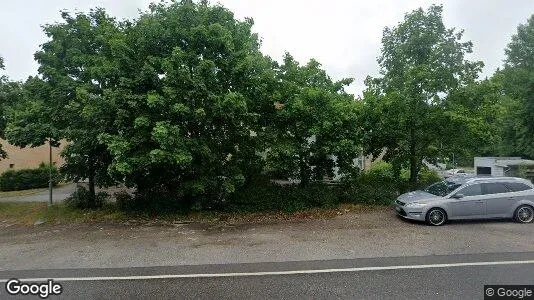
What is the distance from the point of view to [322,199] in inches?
523

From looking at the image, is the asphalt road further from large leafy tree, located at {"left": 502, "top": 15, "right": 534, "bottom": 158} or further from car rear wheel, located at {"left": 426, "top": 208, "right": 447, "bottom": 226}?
large leafy tree, located at {"left": 502, "top": 15, "right": 534, "bottom": 158}

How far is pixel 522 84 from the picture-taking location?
3042 cm

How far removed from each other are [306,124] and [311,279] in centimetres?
717

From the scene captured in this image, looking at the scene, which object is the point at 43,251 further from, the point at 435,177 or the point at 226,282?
the point at 435,177

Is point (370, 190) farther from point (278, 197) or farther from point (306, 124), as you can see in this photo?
point (306, 124)

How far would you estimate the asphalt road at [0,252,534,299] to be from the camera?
5.45m

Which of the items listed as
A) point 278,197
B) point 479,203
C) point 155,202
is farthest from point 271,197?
point 479,203

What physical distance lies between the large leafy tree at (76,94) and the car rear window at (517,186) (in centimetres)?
1277

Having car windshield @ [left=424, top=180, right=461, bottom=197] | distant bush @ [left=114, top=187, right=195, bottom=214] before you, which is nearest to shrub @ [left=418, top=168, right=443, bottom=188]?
car windshield @ [left=424, top=180, right=461, bottom=197]

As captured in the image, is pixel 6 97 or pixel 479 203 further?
pixel 6 97

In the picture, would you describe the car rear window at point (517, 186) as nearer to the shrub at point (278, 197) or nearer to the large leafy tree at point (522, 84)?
the shrub at point (278, 197)

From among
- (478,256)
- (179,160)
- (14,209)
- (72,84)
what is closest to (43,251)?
(179,160)

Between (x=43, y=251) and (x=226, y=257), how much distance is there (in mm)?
4694

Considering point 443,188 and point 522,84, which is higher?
point 522,84
